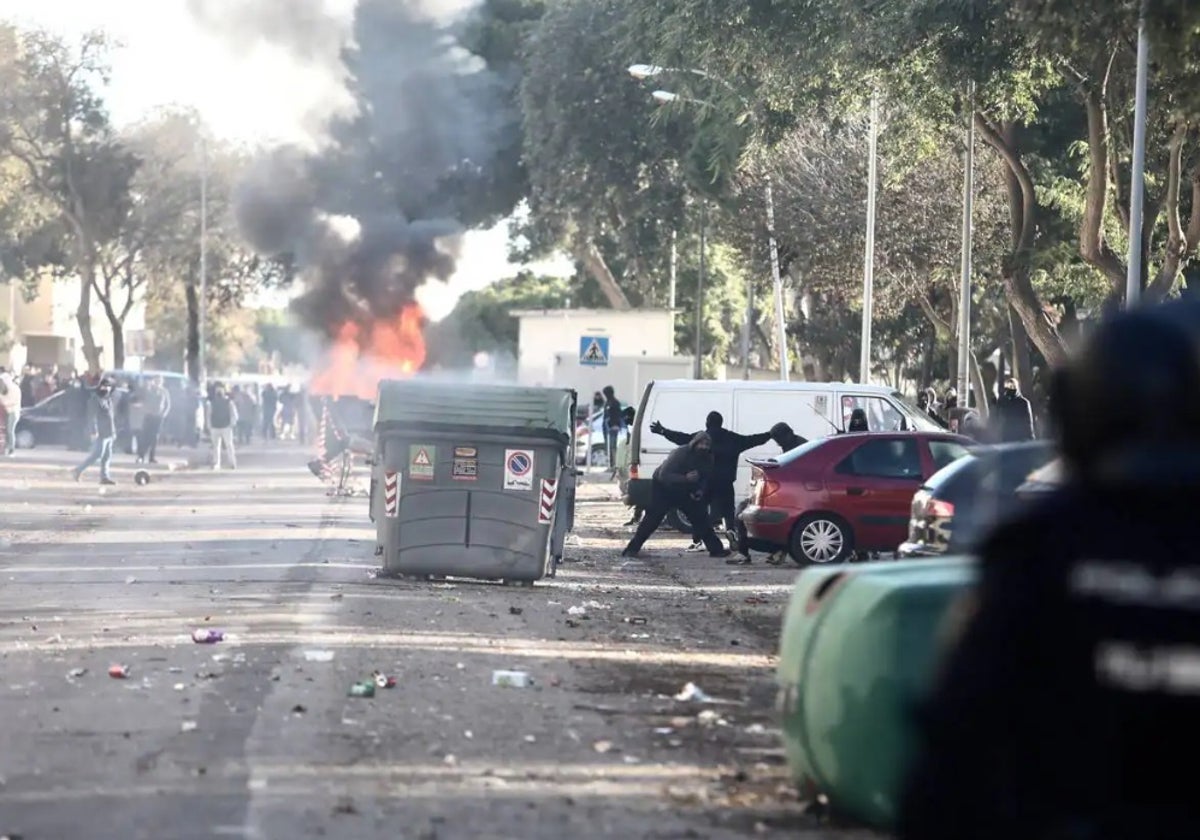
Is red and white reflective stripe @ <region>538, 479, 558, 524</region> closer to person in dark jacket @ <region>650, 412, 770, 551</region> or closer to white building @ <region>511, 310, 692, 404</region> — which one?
person in dark jacket @ <region>650, 412, 770, 551</region>

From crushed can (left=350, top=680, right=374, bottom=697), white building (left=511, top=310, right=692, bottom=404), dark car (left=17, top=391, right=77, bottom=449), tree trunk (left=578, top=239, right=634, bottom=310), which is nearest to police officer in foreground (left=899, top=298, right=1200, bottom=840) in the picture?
crushed can (left=350, top=680, right=374, bottom=697)

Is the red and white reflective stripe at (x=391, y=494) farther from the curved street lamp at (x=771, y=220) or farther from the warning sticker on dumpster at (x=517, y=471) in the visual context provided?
the curved street lamp at (x=771, y=220)

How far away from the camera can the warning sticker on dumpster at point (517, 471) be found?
17.2m

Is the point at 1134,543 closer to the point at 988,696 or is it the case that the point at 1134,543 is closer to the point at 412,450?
the point at 988,696

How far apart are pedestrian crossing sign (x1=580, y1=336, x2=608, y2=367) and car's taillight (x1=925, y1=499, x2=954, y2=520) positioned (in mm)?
22813

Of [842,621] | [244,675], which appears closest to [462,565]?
[244,675]

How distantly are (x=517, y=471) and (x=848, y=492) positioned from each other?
459cm

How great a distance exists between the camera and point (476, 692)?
10.9 meters

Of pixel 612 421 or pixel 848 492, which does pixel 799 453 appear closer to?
pixel 848 492

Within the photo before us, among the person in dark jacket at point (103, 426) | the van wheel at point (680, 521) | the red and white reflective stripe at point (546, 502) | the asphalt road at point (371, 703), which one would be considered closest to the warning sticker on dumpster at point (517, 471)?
the red and white reflective stripe at point (546, 502)

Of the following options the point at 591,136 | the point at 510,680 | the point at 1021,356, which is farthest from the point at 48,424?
the point at 510,680

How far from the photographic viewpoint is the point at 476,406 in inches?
709

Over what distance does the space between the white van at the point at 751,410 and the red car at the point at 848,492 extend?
4.15 metres

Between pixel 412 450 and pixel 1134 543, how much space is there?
14.2m
